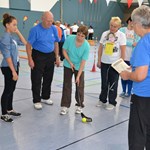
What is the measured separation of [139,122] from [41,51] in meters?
2.21

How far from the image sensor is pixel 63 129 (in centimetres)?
306

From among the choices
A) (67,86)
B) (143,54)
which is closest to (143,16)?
(143,54)

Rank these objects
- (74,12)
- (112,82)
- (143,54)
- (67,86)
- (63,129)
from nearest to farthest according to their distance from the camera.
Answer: (143,54) → (63,129) → (67,86) → (112,82) → (74,12)

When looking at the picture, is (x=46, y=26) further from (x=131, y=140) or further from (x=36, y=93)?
(x=131, y=140)

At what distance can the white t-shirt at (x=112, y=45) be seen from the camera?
3734mm

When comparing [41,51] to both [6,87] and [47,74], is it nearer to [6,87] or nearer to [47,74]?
[47,74]

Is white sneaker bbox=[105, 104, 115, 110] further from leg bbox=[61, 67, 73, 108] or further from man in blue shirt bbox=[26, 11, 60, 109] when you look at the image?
man in blue shirt bbox=[26, 11, 60, 109]

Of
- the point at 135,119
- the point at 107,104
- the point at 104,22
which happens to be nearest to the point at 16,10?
the point at 104,22

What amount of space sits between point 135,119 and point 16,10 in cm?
1428

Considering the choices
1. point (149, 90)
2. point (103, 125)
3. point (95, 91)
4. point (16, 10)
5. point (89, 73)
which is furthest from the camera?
point (16, 10)

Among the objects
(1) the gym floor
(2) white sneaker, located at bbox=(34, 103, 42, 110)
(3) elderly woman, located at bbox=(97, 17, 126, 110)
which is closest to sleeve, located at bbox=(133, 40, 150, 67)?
(1) the gym floor

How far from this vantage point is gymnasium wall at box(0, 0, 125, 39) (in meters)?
15.0

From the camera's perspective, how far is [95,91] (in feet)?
16.5

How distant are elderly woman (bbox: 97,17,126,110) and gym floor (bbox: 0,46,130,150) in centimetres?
33
